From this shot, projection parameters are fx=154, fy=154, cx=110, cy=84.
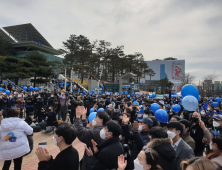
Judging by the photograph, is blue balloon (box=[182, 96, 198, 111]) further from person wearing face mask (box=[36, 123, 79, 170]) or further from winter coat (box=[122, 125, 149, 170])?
person wearing face mask (box=[36, 123, 79, 170])

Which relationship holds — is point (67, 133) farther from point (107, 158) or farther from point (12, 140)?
point (12, 140)

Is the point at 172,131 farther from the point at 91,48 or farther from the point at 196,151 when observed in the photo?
the point at 91,48

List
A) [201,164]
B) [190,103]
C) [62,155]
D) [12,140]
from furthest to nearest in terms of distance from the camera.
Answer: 1. [190,103]
2. [12,140]
3. [62,155]
4. [201,164]

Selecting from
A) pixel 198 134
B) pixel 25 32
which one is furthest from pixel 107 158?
pixel 25 32

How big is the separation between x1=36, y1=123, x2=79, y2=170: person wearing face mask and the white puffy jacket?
1.36m

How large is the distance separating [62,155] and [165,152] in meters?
1.36

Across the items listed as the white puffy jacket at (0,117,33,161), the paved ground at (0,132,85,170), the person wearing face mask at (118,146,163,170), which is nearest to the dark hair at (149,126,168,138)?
the person wearing face mask at (118,146,163,170)

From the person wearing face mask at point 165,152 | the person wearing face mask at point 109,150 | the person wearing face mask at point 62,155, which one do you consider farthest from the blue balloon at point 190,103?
the person wearing face mask at point 62,155

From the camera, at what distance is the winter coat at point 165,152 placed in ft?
6.83

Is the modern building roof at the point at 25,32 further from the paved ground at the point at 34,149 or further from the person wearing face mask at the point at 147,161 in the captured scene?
the person wearing face mask at the point at 147,161

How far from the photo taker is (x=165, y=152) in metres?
2.08

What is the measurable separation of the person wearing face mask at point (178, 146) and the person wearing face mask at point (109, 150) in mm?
912

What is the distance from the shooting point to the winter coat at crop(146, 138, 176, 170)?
2082mm

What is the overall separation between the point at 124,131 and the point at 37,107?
8392mm
